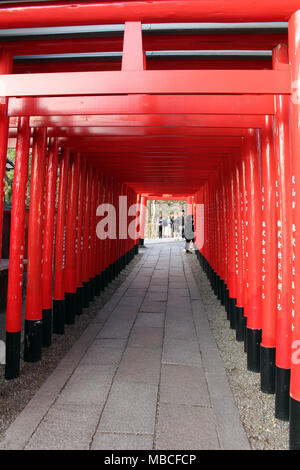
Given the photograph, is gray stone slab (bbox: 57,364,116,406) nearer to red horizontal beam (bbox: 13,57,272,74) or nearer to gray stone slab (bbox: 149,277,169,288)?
red horizontal beam (bbox: 13,57,272,74)

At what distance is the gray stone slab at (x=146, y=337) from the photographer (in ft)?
14.0

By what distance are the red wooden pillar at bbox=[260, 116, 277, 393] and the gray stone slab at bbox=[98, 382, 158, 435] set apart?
113 cm

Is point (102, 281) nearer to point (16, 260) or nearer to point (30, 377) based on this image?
point (30, 377)

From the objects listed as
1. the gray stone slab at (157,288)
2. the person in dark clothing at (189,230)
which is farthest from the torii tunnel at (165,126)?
the person in dark clothing at (189,230)

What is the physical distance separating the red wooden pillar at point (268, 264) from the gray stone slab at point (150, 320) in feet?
7.29

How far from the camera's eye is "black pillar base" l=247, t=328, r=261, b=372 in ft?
11.6

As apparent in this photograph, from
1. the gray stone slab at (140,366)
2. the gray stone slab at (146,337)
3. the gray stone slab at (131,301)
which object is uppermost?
the gray stone slab at (131,301)

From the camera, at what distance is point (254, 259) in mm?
3639

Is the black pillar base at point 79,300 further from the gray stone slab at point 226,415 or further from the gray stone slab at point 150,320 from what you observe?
the gray stone slab at point 226,415

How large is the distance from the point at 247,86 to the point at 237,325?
3.46 metres

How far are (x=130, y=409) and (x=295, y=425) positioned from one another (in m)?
1.32

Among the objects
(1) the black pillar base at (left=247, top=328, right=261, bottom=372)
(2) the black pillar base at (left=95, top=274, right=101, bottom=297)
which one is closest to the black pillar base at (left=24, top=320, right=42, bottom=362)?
(1) the black pillar base at (left=247, top=328, right=261, bottom=372)

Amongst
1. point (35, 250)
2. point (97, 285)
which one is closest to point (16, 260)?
point (35, 250)
